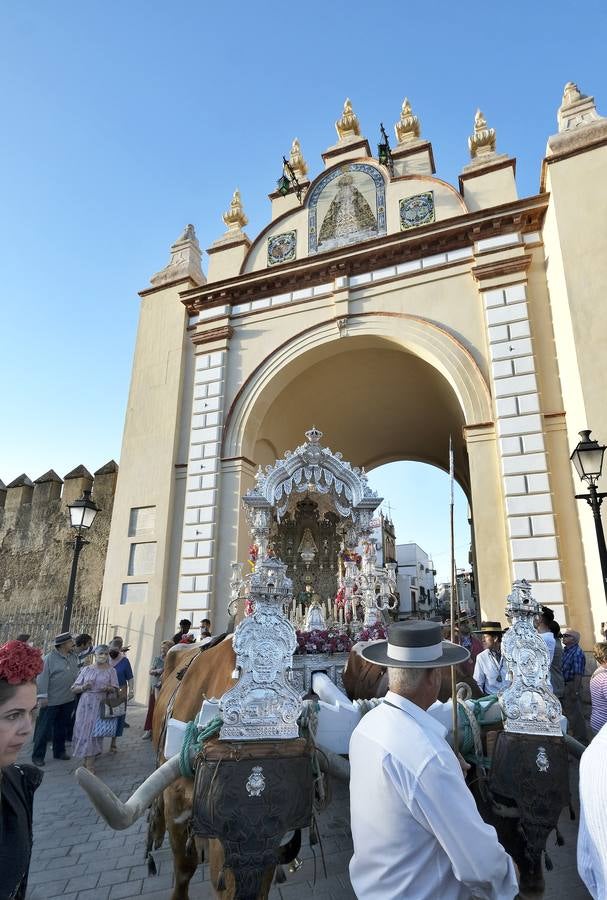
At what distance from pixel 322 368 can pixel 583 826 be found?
11.3 meters

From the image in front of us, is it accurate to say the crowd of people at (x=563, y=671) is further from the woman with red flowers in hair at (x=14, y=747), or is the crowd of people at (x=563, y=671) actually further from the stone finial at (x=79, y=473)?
the stone finial at (x=79, y=473)

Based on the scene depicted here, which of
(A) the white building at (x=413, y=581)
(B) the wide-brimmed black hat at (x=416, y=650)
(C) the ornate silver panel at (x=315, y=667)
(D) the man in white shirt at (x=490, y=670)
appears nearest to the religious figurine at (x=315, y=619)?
(C) the ornate silver panel at (x=315, y=667)

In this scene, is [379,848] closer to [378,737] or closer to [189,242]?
[378,737]

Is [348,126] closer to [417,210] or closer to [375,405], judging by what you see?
[417,210]

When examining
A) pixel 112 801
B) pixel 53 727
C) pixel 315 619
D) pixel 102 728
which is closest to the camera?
pixel 112 801

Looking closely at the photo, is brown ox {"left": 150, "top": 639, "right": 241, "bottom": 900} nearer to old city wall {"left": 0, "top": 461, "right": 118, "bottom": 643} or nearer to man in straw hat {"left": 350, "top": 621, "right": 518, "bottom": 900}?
man in straw hat {"left": 350, "top": 621, "right": 518, "bottom": 900}

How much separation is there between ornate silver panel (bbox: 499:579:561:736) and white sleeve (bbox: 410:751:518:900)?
1301 mm

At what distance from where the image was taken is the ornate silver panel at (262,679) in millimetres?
2570

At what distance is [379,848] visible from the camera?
5.78 feet

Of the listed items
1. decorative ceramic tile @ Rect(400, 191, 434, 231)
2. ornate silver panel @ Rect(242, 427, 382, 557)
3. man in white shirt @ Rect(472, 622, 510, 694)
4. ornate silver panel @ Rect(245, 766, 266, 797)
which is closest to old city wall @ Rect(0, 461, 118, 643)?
ornate silver panel @ Rect(242, 427, 382, 557)

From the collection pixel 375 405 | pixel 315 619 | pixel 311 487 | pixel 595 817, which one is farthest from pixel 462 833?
pixel 375 405

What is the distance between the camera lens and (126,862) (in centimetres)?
403

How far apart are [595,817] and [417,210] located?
11.7 meters

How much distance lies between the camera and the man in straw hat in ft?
5.38
